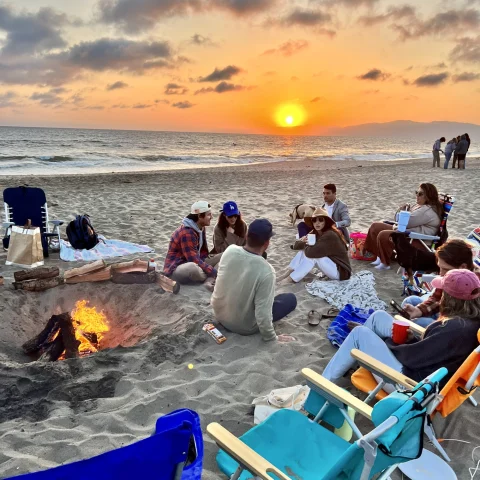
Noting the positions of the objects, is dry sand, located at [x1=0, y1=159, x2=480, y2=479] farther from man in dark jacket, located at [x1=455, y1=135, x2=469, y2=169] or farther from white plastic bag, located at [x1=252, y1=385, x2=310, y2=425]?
man in dark jacket, located at [x1=455, y1=135, x2=469, y2=169]

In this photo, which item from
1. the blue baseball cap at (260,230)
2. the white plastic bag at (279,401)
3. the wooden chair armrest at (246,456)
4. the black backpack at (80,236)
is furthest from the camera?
the black backpack at (80,236)

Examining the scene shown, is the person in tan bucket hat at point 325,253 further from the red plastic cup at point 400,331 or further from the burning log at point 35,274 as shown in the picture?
the burning log at point 35,274

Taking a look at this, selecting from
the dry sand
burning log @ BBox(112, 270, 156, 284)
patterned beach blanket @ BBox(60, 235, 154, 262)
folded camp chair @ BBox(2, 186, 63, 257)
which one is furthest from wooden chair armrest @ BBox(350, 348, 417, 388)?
folded camp chair @ BBox(2, 186, 63, 257)

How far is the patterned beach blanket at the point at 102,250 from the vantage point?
21.5 ft

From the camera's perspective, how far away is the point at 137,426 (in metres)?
2.96

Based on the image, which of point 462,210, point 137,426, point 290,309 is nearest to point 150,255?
point 290,309

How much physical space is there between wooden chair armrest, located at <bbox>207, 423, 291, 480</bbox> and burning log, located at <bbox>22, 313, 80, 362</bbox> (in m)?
2.60

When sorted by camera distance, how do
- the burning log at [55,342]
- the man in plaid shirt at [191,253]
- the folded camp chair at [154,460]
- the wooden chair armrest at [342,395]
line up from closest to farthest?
1. the folded camp chair at [154,460]
2. the wooden chair armrest at [342,395]
3. the burning log at [55,342]
4. the man in plaid shirt at [191,253]

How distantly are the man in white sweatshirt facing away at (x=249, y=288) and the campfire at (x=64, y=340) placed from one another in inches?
58.7

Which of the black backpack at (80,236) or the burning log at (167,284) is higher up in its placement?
the black backpack at (80,236)

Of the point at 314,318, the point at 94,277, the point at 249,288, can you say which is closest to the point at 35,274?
the point at 94,277

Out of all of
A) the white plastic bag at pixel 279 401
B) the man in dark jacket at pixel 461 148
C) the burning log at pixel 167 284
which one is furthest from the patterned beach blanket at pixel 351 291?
the man in dark jacket at pixel 461 148

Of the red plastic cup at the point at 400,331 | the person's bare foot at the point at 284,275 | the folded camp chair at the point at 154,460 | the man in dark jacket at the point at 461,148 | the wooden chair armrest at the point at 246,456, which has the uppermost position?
the man in dark jacket at the point at 461,148

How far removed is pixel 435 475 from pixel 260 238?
2177mm
